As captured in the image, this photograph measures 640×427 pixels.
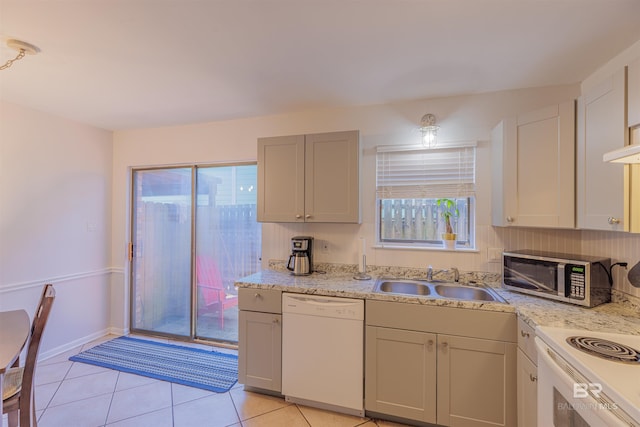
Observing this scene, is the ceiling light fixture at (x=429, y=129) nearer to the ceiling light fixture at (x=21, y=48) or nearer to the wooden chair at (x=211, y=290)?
the wooden chair at (x=211, y=290)

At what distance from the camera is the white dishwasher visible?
1963mm

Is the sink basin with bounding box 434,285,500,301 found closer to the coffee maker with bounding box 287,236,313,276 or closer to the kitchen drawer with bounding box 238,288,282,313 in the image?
the coffee maker with bounding box 287,236,313,276

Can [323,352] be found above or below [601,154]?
below

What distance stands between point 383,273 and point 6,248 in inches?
135

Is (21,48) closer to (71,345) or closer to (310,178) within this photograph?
(310,178)

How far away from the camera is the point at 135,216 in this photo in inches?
137

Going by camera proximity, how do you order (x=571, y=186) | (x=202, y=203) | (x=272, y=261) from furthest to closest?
1. (x=202, y=203)
2. (x=272, y=261)
3. (x=571, y=186)

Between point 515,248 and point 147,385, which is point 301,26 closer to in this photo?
point 515,248

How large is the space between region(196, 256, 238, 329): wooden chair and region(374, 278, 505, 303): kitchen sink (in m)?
1.81

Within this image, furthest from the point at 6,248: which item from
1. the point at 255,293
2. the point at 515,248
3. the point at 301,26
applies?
the point at 515,248

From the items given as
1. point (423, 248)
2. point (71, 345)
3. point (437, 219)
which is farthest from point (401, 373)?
point (71, 345)

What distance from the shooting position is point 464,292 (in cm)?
219

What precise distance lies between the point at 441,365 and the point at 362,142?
6.13 ft

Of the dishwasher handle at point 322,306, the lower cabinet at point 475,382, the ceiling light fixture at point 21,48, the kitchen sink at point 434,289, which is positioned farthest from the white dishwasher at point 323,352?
the ceiling light fixture at point 21,48
